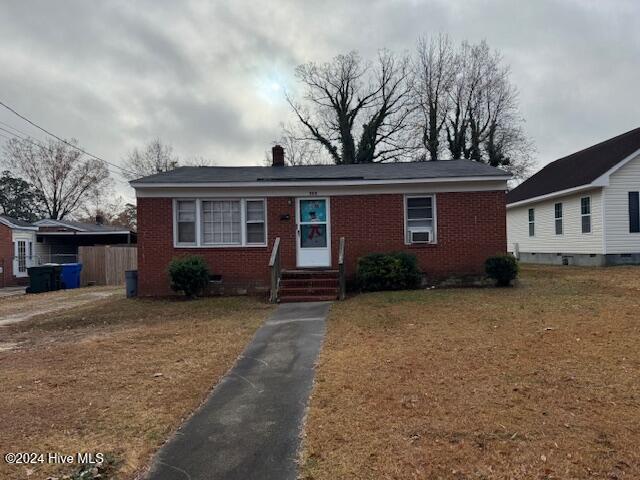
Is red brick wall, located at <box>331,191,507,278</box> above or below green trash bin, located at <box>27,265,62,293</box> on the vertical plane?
above

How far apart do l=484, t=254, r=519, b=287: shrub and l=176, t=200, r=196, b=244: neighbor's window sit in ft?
26.8

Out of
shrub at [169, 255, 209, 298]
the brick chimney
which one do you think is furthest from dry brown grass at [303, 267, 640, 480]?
A: the brick chimney

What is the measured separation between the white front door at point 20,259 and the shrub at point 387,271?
70.3ft

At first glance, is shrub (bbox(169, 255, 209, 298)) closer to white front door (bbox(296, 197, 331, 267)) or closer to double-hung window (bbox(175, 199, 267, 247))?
double-hung window (bbox(175, 199, 267, 247))

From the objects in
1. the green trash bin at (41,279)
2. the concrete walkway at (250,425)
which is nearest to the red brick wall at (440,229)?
the concrete walkway at (250,425)

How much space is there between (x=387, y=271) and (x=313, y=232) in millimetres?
2522

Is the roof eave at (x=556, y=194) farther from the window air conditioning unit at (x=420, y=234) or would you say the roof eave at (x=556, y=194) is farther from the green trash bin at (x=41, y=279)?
the green trash bin at (x=41, y=279)

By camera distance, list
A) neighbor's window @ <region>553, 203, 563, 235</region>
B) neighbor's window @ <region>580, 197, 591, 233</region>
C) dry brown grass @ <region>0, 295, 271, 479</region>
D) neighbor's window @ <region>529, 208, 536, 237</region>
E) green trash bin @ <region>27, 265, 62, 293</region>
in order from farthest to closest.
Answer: neighbor's window @ <region>529, 208, 536, 237</region> → neighbor's window @ <region>553, 203, 563, 235</region> → green trash bin @ <region>27, 265, 62, 293</region> → neighbor's window @ <region>580, 197, 591, 233</region> → dry brown grass @ <region>0, 295, 271, 479</region>

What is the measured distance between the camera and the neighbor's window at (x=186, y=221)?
12.9 meters

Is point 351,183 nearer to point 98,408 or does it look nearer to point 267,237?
point 267,237

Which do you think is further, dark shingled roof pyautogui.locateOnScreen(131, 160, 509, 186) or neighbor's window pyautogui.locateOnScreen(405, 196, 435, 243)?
neighbor's window pyautogui.locateOnScreen(405, 196, 435, 243)

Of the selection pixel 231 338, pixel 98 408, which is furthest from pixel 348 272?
pixel 98 408

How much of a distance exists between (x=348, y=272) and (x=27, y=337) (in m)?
7.66

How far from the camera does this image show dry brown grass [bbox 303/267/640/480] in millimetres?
3230
